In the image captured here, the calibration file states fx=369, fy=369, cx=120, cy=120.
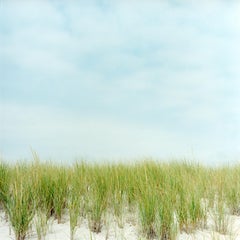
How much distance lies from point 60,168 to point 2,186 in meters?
0.84

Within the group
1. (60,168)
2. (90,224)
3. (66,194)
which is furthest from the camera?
(60,168)

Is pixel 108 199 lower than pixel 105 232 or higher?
higher

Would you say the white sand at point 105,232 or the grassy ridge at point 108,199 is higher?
the grassy ridge at point 108,199

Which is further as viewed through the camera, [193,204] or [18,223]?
[193,204]

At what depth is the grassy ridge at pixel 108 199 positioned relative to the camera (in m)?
3.71

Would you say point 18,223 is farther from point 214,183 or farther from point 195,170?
point 195,170

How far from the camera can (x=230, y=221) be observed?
4.27 m

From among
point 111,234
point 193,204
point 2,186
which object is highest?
point 2,186

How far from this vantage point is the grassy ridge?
12.2 feet

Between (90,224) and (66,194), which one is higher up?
(66,194)

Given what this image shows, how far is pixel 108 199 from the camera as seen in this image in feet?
13.9

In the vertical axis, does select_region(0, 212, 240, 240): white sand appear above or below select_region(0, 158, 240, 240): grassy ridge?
below

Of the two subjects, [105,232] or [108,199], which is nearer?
[105,232]

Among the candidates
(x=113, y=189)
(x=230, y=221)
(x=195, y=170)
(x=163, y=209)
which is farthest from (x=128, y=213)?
(x=195, y=170)
